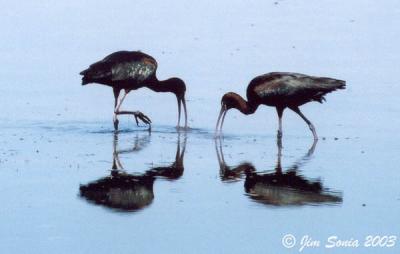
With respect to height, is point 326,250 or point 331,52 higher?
point 331,52

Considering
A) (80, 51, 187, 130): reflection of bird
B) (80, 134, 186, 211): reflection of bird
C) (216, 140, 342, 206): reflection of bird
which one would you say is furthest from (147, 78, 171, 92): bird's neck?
(80, 134, 186, 211): reflection of bird

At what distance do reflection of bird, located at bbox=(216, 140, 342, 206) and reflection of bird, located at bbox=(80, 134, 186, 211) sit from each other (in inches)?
30.7

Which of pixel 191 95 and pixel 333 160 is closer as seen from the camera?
pixel 333 160

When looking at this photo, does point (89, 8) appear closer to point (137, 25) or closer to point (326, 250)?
point (137, 25)

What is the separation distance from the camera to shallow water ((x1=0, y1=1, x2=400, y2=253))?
44.3 ft

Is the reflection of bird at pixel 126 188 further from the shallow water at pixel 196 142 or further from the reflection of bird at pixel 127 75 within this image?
the reflection of bird at pixel 127 75

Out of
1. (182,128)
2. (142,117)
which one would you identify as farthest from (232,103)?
(142,117)

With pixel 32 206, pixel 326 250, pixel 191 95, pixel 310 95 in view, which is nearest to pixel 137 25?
pixel 191 95

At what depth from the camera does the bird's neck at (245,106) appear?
Result: 67.4 feet

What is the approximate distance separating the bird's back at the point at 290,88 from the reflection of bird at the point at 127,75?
1751 millimetres

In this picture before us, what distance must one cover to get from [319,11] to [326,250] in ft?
72.9

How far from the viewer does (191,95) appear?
76.9 ft

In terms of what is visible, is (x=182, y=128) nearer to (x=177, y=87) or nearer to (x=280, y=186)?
(x=177, y=87)

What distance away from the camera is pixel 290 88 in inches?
795
